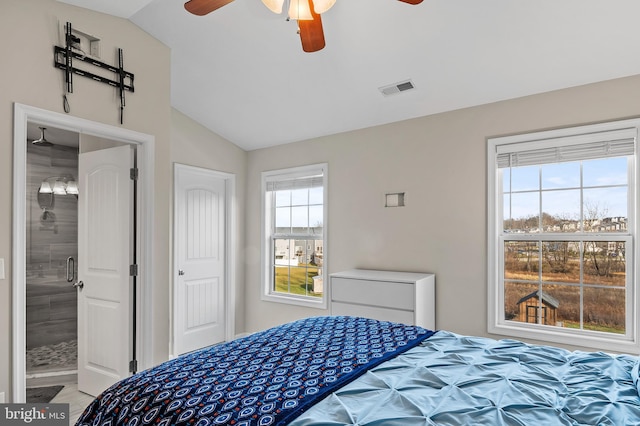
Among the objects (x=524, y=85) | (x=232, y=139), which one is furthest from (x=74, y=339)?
(x=524, y=85)

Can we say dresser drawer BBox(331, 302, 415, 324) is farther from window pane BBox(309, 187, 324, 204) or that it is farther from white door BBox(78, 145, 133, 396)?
white door BBox(78, 145, 133, 396)

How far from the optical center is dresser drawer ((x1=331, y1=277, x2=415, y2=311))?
323 cm

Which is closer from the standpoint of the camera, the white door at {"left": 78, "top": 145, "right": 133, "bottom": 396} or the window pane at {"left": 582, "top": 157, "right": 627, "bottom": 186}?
the window pane at {"left": 582, "top": 157, "right": 627, "bottom": 186}

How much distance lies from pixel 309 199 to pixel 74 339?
3182mm

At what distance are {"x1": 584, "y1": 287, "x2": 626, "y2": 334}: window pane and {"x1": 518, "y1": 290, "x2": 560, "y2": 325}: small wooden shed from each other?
211 mm

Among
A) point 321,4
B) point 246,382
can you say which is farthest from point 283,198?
point 246,382

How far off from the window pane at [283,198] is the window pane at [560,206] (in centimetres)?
272

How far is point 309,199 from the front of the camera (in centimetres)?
456

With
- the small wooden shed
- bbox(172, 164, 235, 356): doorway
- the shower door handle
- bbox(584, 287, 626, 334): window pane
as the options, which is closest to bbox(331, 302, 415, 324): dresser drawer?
the small wooden shed

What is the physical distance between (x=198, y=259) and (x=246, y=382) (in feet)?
10.7

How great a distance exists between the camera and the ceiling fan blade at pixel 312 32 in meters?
1.90

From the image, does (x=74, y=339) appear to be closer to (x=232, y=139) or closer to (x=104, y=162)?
(x=104, y=162)

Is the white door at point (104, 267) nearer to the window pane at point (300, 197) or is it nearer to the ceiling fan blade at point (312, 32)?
the ceiling fan blade at point (312, 32)

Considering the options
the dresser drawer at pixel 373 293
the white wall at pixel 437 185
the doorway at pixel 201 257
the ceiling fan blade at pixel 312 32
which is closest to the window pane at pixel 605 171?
the white wall at pixel 437 185
